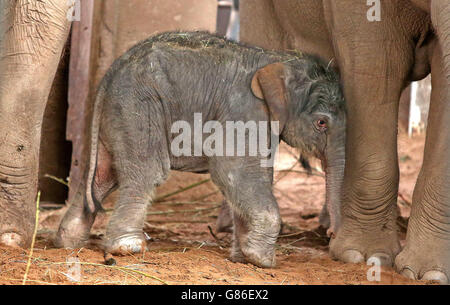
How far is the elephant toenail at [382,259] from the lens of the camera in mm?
4309

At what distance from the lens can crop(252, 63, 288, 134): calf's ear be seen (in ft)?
13.5

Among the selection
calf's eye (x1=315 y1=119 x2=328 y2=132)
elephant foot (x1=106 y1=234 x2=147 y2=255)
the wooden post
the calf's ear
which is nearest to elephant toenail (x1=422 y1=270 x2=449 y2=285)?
calf's eye (x1=315 y1=119 x2=328 y2=132)

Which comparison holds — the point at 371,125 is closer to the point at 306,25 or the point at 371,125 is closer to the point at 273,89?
the point at 273,89

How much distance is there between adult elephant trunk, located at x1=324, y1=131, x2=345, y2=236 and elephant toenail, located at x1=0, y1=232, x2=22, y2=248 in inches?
60.6

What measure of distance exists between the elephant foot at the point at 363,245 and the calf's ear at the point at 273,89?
2.43ft

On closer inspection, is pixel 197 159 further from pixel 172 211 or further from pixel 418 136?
pixel 418 136

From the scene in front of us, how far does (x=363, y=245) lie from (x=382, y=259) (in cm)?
17

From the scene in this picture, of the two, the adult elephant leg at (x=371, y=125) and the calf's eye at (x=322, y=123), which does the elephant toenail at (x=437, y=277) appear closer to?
the adult elephant leg at (x=371, y=125)

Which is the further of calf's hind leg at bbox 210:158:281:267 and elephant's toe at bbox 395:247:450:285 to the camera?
calf's hind leg at bbox 210:158:281:267

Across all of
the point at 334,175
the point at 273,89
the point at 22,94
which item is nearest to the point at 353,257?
the point at 334,175

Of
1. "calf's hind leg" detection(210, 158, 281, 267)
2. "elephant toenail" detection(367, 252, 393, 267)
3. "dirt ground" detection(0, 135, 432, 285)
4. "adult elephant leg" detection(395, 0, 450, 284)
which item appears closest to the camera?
"dirt ground" detection(0, 135, 432, 285)

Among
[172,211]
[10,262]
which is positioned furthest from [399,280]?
[172,211]

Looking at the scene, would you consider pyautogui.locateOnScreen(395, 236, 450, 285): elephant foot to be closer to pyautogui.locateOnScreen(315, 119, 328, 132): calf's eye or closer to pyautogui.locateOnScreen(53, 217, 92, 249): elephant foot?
pyautogui.locateOnScreen(315, 119, 328, 132): calf's eye

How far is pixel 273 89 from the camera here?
4113 mm
